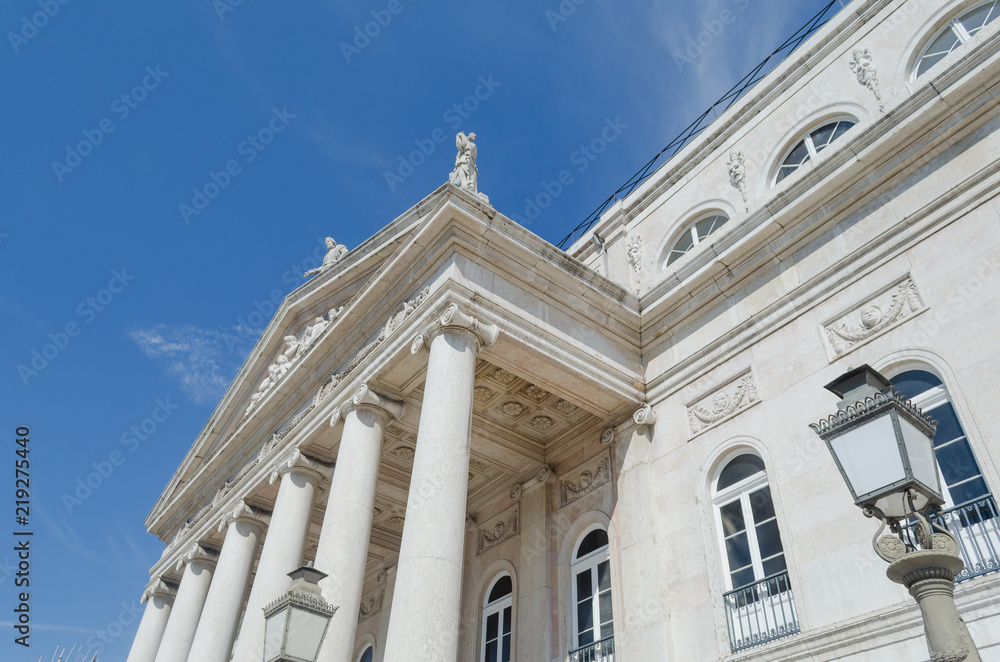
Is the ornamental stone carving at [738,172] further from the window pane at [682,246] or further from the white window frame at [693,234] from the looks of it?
the window pane at [682,246]

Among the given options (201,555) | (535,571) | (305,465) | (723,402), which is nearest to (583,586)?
(535,571)

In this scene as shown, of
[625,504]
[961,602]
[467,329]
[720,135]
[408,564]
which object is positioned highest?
[720,135]

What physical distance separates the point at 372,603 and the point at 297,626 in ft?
41.7

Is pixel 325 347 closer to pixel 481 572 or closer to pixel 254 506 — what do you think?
pixel 254 506

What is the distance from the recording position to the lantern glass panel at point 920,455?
11.0 feet

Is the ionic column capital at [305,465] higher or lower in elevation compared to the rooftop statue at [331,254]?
lower

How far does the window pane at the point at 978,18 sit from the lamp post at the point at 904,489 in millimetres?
9444

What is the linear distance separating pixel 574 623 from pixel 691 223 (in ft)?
25.0

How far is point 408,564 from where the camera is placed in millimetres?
8602

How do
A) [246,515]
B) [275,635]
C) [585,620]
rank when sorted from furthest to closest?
[246,515] → [585,620] → [275,635]

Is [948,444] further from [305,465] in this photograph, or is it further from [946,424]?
[305,465]

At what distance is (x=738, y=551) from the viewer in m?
10.2

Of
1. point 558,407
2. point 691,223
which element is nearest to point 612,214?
point 691,223

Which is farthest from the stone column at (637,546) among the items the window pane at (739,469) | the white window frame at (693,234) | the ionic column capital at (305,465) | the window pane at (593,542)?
the ionic column capital at (305,465)
